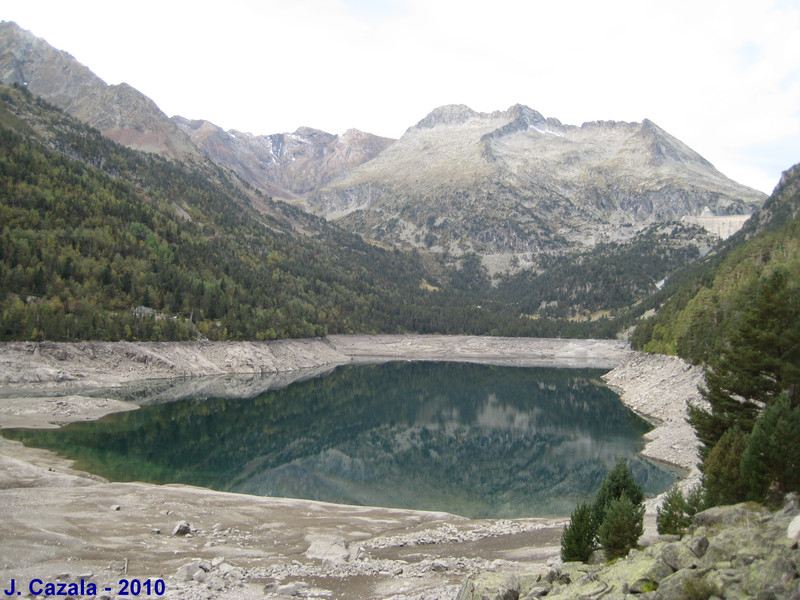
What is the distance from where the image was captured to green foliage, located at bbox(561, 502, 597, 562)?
14.7m

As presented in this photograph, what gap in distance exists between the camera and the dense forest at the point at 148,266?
77.7 metres

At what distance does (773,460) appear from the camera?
1281 centimetres

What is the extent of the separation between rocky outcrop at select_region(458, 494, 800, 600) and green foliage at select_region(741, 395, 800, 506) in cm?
71

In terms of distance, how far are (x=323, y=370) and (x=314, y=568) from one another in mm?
89270

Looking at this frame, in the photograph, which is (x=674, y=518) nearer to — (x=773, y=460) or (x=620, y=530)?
(x=620, y=530)

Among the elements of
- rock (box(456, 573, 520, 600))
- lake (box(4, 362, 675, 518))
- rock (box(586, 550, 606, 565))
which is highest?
rock (box(456, 573, 520, 600))

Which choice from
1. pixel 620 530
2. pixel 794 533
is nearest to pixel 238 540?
pixel 620 530

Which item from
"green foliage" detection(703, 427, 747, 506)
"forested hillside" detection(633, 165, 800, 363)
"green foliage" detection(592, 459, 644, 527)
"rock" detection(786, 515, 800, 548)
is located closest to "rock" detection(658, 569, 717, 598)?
"rock" detection(786, 515, 800, 548)

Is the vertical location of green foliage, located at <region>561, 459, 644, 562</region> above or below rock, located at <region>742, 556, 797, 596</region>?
below

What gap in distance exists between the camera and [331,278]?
568ft

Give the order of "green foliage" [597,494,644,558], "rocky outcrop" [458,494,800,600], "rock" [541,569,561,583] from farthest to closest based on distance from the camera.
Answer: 1. "green foliage" [597,494,644,558]
2. "rock" [541,569,561,583]
3. "rocky outcrop" [458,494,800,600]

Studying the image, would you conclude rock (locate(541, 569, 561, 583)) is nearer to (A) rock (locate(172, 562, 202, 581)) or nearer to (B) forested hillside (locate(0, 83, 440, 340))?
(A) rock (locate(172, 562, 202, 581))

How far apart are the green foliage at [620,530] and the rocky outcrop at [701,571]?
162 centimetres

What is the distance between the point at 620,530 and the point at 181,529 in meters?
17.0
